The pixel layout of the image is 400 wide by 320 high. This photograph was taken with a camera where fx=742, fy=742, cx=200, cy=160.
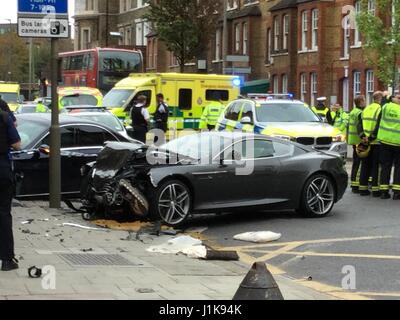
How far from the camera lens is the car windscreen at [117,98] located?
2686 centimetres

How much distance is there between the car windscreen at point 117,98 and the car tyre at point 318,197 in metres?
15.3

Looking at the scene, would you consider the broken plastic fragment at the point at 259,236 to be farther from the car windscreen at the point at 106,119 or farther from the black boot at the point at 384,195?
the car windscreen at the point at 106,119

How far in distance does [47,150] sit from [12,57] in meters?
83.2

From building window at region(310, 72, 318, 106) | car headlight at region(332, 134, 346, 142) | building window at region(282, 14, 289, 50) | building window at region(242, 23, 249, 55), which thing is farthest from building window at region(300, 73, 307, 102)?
car headlight at region(332, 134, 346, 142)

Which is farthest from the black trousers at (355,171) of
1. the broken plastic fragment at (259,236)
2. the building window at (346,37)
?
the building window at (346,37)

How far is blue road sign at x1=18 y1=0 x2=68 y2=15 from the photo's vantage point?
468 inches

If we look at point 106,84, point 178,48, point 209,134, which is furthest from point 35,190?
point 178,48

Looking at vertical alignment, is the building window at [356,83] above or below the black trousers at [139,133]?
above

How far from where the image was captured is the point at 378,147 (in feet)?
48.2

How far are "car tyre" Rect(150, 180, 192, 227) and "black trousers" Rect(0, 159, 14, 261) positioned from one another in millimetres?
3510

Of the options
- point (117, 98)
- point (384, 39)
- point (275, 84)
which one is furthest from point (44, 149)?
point (275, 84)

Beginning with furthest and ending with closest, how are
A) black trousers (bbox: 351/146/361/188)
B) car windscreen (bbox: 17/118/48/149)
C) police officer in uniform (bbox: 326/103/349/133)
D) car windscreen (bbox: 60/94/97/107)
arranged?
car windscreen (bbox: 60/94/97/107) < police officer in uniform (bbox: 326/103/349/133) < black trousers (bbox: 351/146/361/188) < car windscreen (bbox: 17/118/48/149)

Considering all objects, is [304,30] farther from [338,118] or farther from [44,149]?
[44,149]

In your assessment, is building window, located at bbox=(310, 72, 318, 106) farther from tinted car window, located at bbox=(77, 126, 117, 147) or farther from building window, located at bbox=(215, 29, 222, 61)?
tinted car window, located at bbox=(77, 126, 117, 147)
